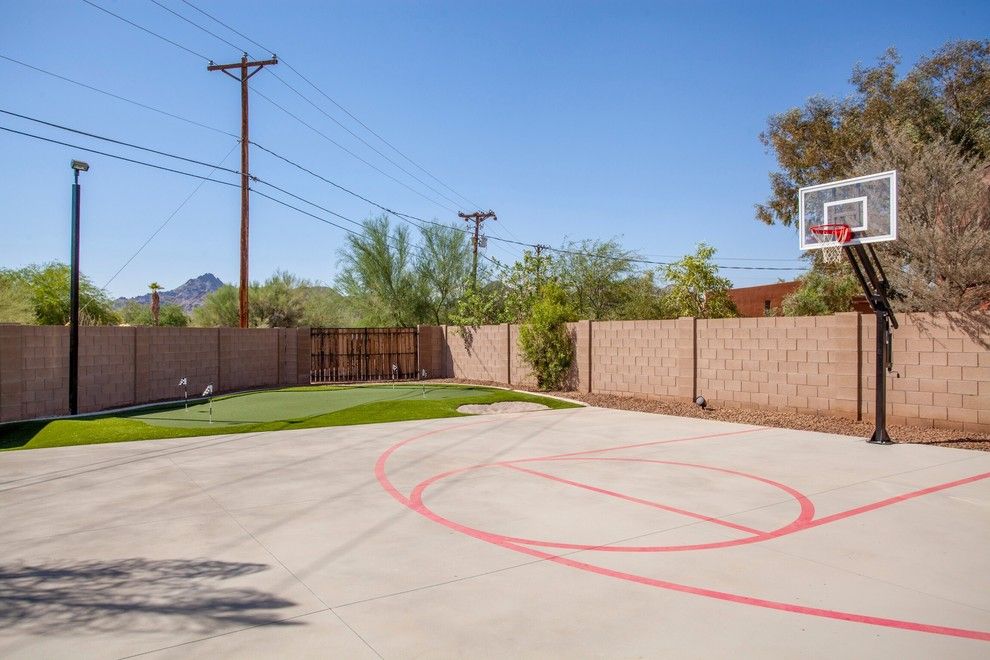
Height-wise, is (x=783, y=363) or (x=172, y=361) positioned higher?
(x=783, y=363)

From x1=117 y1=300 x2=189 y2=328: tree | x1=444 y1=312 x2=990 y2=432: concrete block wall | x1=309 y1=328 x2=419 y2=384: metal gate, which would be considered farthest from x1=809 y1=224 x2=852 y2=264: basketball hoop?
x1=117 y1=300 x2=189 y2=328: tree

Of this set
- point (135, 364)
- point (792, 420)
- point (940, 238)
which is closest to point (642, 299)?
point (940, 238)

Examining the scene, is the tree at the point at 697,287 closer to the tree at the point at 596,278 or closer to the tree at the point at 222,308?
the tree at the point at 596,278

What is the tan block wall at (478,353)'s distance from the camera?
24469mm

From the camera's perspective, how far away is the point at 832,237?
12.2 meters

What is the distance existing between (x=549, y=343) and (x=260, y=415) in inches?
364

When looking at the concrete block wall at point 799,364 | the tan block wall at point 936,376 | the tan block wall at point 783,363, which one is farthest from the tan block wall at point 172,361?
the tan block wall at point 936,376

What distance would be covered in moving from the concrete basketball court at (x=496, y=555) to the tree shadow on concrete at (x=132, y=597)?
2cm

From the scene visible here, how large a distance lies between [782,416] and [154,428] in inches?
505

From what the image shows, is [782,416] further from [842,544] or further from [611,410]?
[842,544]

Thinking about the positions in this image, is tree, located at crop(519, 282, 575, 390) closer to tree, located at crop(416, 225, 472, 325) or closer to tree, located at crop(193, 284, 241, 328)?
tree, located at crop(416, 225, 472, 325)

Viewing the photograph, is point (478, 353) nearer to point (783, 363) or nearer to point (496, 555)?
point (783, 363)

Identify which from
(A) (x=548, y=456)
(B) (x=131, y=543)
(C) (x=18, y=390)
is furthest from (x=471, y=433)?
(C) (x=18, y=390)

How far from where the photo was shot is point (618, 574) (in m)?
4.97
